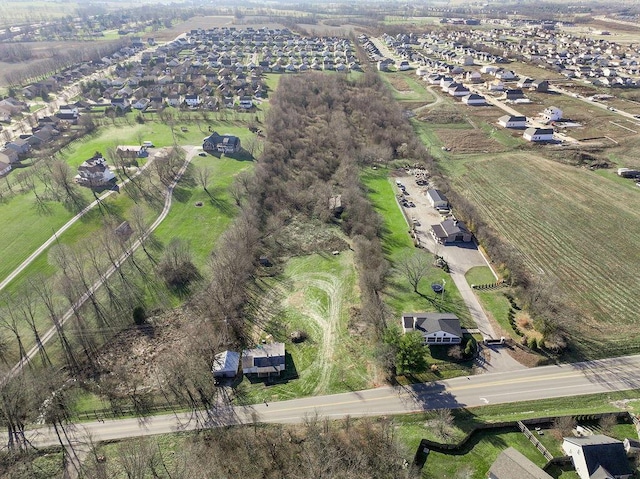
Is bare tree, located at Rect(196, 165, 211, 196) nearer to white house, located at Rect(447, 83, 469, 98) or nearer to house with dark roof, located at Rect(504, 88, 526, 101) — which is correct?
white house, located at Rect(447, 83, 469, 98)

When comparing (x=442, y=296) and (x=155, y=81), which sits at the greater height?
(x=155, y=81)

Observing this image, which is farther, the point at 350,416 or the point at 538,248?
the point at 538,248

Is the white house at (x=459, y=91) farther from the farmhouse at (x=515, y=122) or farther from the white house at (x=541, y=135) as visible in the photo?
the white house at (x=541, y=135)

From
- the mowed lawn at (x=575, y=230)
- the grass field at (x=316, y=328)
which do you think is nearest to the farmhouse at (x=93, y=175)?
the grass field at (x=316, y=328)

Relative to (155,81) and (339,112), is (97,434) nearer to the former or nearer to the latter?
(339,112)

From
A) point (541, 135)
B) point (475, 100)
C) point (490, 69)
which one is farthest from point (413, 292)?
point (490, 69)

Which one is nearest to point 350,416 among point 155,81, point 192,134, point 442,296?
point 442,296
